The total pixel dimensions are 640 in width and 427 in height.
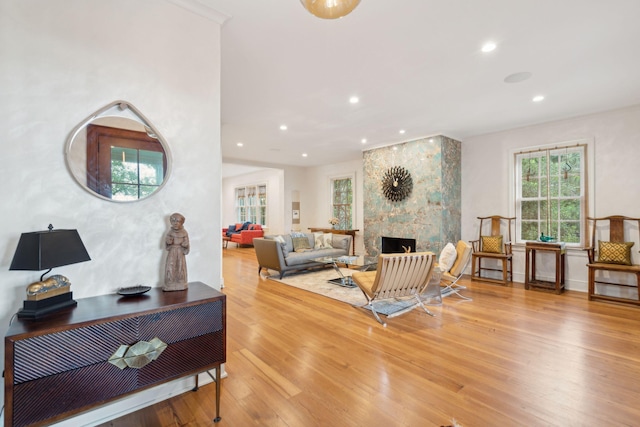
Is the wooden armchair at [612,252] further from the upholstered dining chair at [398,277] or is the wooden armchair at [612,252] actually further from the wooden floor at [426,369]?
the upholstered dining chair at [398,277]

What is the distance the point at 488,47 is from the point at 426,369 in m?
2.92

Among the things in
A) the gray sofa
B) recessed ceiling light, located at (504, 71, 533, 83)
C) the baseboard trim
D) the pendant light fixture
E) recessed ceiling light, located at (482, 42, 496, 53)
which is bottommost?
the baseboard trim

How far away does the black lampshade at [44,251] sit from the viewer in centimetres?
138

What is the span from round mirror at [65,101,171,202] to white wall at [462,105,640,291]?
5.70 metres

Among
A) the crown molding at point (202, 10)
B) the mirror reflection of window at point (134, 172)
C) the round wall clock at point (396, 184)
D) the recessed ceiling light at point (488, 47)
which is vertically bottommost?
the mirror reflection of window at point (134, 172)

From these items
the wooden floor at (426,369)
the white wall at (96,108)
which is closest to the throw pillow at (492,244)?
the wooden floor at (426,369)

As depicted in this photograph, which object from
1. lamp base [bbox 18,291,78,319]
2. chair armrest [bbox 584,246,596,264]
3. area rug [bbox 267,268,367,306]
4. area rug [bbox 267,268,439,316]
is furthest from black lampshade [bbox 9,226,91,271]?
chair armrest [bbox 584,246,596,264]

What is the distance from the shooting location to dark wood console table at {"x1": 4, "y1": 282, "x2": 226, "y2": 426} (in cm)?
127

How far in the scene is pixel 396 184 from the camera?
622cm

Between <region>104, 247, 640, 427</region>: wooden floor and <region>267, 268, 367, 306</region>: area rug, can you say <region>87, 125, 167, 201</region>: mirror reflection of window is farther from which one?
<region>267, 268, 367, 306</region>: area rug

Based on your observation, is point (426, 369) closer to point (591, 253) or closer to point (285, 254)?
point (285, 254)

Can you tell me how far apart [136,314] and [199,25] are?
2.06 m

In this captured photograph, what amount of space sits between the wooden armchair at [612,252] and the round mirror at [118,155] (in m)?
5.67

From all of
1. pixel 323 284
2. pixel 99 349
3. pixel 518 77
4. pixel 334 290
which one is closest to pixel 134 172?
pixel 99 349
